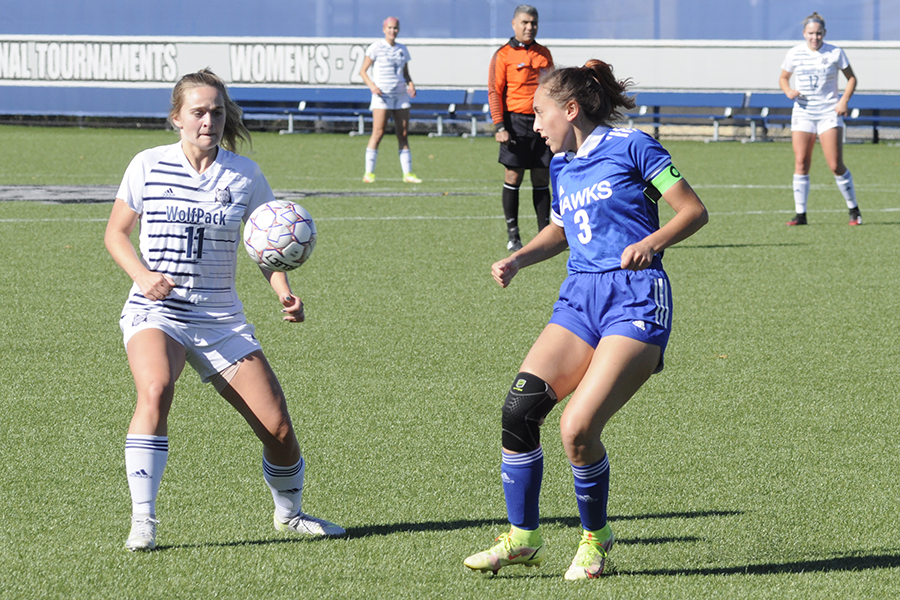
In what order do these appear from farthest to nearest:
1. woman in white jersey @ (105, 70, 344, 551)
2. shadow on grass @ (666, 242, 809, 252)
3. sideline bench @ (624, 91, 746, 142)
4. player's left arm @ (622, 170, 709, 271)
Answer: sideline bench @ (624, 91, 746, 142), shadow on grass @ (666, 242, 809, 252), woman in white jersey @ (105, 70, 344, 551), player's left arm @ (622, 170, 709, 271)

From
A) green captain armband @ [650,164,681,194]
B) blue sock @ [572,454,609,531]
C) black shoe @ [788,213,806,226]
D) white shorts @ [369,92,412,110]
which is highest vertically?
white shorts @ [369,92,412,110]

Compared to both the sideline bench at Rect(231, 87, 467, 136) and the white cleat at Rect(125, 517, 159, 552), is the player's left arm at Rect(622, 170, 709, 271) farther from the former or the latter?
the sideline bench at Rect(231, 87, 467, 136)

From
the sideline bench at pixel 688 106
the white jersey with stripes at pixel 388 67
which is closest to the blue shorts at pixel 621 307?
the white jersey with stripes at pixel 388 67

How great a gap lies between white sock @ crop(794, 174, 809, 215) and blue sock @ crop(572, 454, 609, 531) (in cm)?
946

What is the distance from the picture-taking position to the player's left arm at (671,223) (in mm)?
3684

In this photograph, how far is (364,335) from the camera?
7449 mm

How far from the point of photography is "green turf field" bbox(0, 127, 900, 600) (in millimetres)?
3789

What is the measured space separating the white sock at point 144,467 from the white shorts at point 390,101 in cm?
1365

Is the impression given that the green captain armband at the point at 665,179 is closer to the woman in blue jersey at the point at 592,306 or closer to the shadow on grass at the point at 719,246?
the woman in blue jersey at the point at 592,306

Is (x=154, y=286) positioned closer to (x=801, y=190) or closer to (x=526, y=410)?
(x=526, y=410)

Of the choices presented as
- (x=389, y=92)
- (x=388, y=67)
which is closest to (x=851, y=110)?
(x=388, y=67)

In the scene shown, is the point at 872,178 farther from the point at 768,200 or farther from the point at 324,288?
the point at 324,288

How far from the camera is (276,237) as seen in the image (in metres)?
4.15

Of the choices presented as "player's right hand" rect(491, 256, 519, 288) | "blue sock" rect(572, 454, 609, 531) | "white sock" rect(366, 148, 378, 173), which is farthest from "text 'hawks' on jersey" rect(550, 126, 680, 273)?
"white sock" rect(366, 148, 378, 173)
